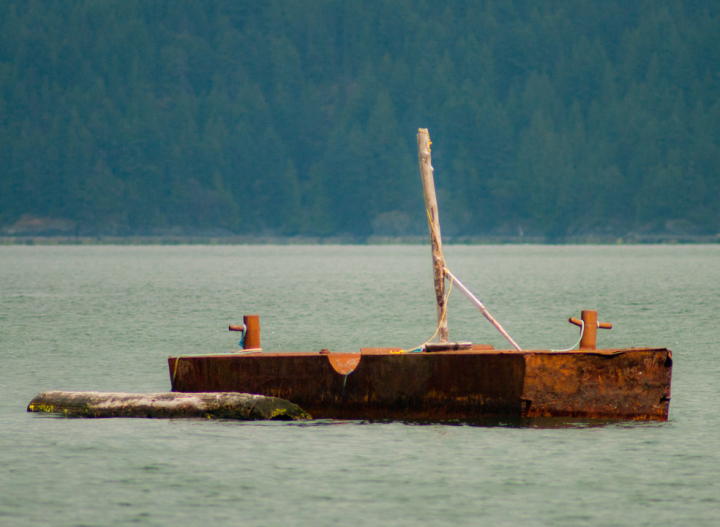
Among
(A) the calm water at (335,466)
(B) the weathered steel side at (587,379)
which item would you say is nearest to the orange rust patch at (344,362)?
(A) the calm water at (335,466)

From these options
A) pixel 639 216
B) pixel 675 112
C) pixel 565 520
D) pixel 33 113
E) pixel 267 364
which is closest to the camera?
→ pixel 565 520

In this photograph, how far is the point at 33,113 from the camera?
7382 inches

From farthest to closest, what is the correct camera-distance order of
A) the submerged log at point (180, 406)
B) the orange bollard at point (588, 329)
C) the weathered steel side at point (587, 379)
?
1. the orange bollard at point (588, 329)
2. the submerged log at point (180, 406)
3. the weathered steel side at point (587, 379)

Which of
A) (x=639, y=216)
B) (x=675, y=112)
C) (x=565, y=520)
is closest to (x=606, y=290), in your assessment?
(x=565, y=520)

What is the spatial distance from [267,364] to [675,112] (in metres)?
169

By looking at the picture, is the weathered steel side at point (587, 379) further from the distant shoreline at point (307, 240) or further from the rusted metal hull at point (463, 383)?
the distant shoreline at point (307, 240)

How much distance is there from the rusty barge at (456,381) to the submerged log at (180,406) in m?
0.26

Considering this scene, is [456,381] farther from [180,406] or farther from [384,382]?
[180,406]

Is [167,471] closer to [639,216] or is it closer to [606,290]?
[606,290]

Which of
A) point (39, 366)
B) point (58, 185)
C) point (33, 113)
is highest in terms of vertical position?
point (33, 113)

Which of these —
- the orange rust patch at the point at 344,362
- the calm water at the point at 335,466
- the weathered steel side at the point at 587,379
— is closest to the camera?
the calm water at the point at 335,466

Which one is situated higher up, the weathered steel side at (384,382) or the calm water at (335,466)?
the weathered steel side at (384,382)

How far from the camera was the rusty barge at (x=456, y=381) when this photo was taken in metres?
15.0

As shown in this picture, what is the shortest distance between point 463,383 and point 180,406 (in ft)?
13.4
